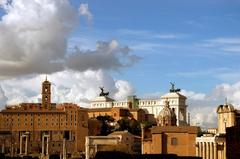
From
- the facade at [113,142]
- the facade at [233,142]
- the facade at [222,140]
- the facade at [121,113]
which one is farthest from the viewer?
the facade at [121,113]

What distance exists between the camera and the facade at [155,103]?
15162 cm

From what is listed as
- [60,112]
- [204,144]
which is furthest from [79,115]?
[204,144]

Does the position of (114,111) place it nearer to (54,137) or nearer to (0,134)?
(54,137)

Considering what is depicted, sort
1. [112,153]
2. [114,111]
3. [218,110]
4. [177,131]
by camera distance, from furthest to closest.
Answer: [114,111]
[218,110]
[177,131]
[112,153]

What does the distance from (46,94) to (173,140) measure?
178ft

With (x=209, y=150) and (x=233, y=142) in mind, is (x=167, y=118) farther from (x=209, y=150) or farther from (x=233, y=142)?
(x=233, y=142)

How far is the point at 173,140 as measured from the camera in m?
83.4

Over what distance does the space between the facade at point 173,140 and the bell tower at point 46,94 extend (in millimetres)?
51170

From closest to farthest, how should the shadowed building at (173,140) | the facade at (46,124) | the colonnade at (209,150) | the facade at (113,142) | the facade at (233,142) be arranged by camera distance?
the facade at (233,142), the colonnade at (209,150), the shadowed building at (173,140), the facade at (113,142), the facade at (46,124)

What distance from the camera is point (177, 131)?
8325 cm

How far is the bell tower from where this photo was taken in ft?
424

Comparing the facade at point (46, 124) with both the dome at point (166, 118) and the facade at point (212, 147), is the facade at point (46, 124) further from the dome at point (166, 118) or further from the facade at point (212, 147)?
the facade at point (212, 147)

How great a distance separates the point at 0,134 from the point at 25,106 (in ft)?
36.4

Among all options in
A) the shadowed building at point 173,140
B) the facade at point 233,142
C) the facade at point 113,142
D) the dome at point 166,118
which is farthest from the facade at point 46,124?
the facade at point 233,142
